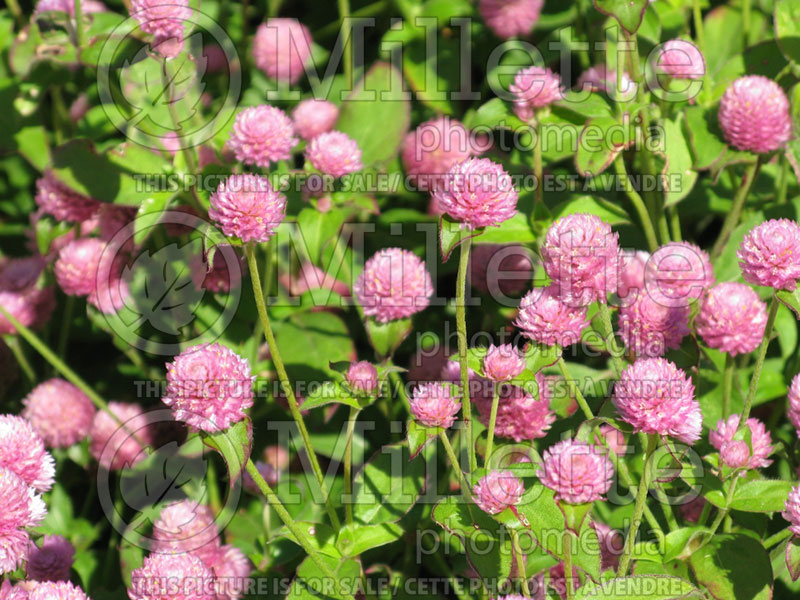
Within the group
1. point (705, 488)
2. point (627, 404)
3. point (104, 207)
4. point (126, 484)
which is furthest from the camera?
point (104, 207)

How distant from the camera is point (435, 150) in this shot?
2.33 metres

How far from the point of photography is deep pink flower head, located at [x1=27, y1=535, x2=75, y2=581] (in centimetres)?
183

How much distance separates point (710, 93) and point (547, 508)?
1.18m

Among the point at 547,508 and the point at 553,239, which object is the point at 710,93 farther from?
the point at 547,508

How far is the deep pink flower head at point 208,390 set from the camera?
147 cm

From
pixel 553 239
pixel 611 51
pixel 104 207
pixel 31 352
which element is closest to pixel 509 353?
pixel 553 239

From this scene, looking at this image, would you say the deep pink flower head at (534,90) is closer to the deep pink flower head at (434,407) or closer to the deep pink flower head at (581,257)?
the deep pink flower head at (581,257)

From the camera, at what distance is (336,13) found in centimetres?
315

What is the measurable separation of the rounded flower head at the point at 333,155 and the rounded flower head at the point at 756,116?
2.59ft

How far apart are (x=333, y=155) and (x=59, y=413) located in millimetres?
843

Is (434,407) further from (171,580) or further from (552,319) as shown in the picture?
(171,580)

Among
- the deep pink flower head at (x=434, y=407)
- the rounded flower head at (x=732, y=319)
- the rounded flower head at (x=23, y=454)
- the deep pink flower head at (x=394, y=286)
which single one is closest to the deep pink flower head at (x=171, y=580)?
the rounded flower head at (x=23, y=454)

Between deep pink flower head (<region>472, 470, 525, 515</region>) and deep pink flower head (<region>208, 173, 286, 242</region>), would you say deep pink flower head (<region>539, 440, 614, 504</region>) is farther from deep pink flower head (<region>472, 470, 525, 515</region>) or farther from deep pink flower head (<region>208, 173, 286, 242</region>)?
deep pink flower head (<region>208, 173, 286, 242</region>)

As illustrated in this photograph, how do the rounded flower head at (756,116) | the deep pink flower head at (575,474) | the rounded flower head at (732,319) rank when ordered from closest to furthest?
the deep pink flower head at (575,474) → the rounded flower head at (732,319) → the rounded flower head at (756,116)
